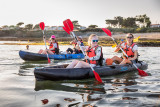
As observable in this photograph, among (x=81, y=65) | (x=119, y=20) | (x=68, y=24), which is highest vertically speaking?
(x=119, y=20)

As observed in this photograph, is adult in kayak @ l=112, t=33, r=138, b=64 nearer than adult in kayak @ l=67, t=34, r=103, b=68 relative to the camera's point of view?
No

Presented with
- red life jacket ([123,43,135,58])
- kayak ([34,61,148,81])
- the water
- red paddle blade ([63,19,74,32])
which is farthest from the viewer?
red life jacket ([123,43,135,58])

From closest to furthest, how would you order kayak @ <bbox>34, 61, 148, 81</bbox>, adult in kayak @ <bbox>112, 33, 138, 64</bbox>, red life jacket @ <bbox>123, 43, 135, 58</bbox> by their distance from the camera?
kayak @ <bbox>34, 61, 148, 81</bbox> < adult in kayak @ <bbox>112, 33, 138, 64</bbox> < red life jacket @ <bbox>123, 43, 135, 58</bbox>

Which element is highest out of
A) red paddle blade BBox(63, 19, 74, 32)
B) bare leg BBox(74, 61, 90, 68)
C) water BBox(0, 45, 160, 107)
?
red paddle blade BBox(63, 19, 74, 32)

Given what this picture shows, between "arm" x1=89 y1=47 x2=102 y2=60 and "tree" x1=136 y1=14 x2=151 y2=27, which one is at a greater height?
"tree" x1=136 y1=14 x2=151 y2=27

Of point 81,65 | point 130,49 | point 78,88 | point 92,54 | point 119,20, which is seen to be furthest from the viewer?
point 119,20

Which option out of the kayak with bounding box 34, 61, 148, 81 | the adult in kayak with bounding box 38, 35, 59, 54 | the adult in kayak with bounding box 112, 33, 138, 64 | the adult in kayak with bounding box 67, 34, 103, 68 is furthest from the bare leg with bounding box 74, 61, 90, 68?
the adult in kayak with bounding box 38, 35, 59, 54

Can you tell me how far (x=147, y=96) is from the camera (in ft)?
15.9

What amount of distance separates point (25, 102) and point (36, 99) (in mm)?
304

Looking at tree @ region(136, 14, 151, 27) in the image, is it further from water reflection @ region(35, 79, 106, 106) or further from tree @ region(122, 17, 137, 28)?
water reflection @ region(35, 79, 106, 106)

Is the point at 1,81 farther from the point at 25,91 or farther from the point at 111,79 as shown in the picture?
the point at 111,79

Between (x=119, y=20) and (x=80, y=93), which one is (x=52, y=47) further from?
(x=119, y=20)

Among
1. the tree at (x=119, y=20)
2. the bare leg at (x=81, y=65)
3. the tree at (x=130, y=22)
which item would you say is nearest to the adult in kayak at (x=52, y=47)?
the bare leg at (x=81, y=65)

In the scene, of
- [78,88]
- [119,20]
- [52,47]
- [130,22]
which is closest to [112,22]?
[119,20]
